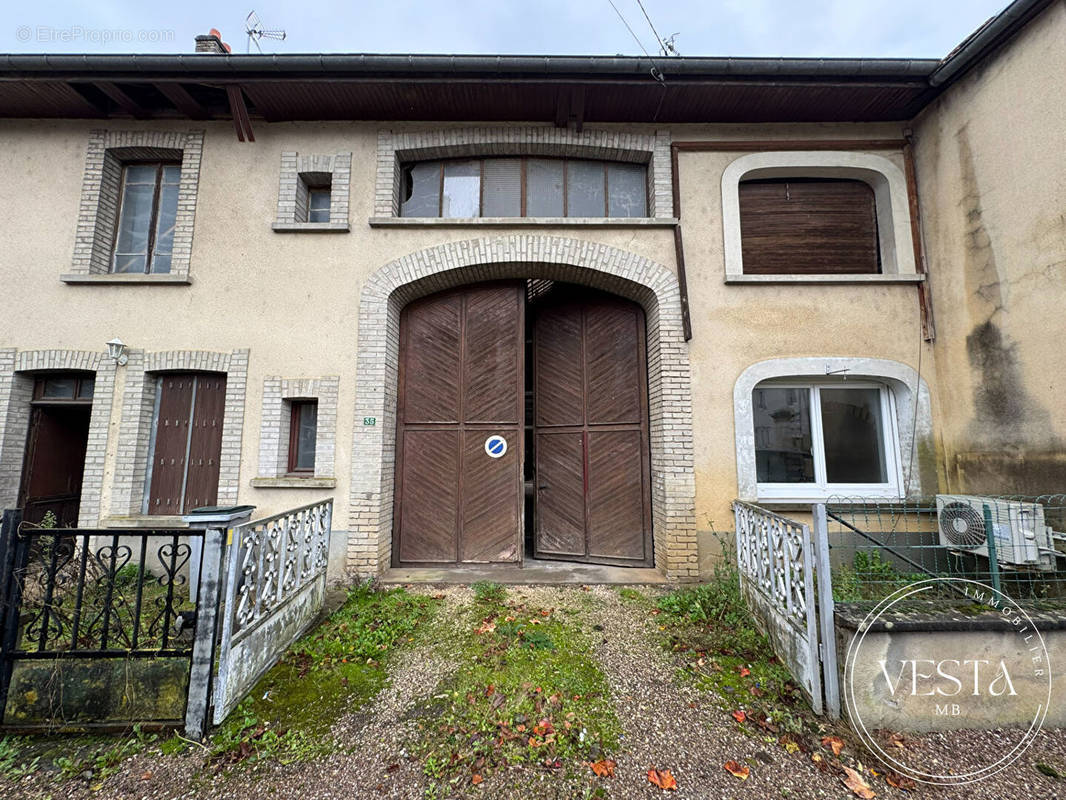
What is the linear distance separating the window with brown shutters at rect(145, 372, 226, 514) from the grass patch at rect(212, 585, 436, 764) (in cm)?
252

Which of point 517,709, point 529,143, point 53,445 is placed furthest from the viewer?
point 529,143

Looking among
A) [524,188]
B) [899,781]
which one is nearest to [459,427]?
[524,188]

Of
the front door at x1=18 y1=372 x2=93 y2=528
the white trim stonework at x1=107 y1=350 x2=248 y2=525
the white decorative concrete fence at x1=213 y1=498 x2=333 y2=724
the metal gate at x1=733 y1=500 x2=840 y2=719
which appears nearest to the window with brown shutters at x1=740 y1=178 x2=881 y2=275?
the metal gate at x1=733 y1=500 x2=840 y2=719

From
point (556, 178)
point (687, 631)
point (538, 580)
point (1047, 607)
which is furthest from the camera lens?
point (556, 178)

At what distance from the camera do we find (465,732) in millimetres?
2645

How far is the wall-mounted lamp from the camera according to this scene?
521 cm

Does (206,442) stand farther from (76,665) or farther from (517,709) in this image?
(517,709)

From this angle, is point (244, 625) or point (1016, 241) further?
point (1016, 241)

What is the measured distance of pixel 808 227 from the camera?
19.0 feet

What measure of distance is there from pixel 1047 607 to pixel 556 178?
610cm

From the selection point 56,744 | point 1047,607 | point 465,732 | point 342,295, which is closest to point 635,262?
point 342,295

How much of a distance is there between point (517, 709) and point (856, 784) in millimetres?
1846

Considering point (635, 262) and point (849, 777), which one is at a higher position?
point (635, 262)

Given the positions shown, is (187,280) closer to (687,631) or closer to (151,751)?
(151,751)
